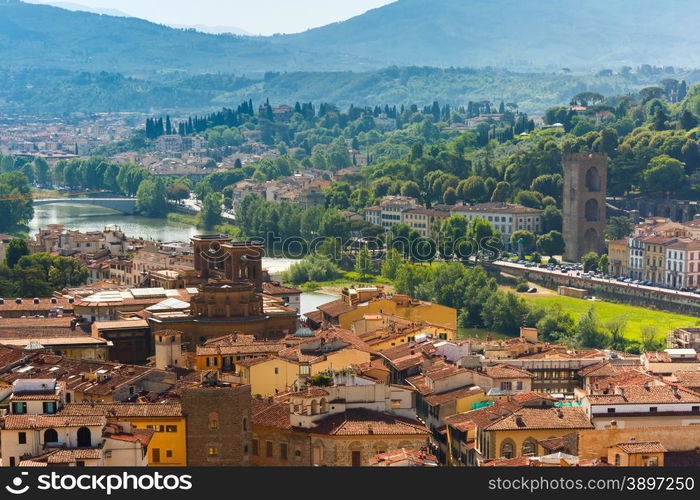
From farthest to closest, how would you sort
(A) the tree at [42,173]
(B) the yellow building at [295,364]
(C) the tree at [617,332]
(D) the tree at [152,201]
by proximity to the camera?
(A) the tree at [42,173] < (D) the tree at [152,201] < (C) the tree at [617,332] < (B) the yellow building at [295,364]

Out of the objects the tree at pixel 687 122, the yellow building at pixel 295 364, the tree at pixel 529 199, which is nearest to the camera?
the yellow building at pixel 295 364

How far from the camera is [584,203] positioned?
55.3 metres

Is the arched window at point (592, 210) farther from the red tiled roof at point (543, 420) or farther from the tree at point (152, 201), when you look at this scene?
the red tiled roof at point (543, 420)

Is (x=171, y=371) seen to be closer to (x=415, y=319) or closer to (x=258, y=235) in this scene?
(x=415, y=319)

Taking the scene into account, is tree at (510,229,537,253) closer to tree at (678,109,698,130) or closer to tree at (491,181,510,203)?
tree at (491,181,510,203)

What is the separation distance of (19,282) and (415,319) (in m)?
10.2

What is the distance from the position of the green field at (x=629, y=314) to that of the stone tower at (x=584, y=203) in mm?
8544

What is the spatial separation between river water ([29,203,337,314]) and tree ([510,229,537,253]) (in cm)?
674

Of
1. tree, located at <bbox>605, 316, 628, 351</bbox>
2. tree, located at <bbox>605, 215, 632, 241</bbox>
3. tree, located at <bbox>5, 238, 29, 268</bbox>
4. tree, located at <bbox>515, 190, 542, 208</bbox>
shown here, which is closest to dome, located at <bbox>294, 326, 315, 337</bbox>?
tree, located at <bbox>605, 316, 628, 351</bbox>

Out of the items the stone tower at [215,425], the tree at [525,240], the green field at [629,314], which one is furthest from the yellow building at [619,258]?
the stone tower at [215,425]

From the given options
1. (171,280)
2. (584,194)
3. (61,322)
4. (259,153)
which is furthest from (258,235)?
(259,153)

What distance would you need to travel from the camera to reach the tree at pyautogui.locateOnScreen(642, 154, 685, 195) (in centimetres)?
5991

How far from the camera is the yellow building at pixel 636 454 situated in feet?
53.4

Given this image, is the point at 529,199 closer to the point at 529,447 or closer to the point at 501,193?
the point at 501,193
